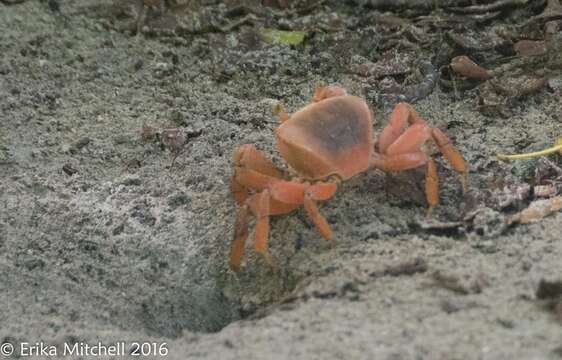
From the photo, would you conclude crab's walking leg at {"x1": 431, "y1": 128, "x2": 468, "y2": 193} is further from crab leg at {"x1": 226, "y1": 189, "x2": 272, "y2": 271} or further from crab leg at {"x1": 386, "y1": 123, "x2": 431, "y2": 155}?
crab leg at {"x1": 226, "y1": 189, "x2": 272, "y2": 271}

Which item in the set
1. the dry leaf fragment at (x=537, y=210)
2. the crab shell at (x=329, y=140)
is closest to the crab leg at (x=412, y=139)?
the crab shell at (x=329, y=140)

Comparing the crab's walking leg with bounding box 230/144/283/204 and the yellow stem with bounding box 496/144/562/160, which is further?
the yellow stem with bounding box 496/144/562/160

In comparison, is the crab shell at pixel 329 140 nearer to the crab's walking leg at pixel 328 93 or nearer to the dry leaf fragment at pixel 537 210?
the crab's walking leg at pixel 328 93

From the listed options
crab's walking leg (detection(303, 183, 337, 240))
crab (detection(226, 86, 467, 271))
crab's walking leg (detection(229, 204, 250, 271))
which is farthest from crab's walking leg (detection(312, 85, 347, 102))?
crab's walking leg (detection(229, 204, 250, 271))

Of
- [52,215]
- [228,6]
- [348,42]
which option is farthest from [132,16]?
[52,215]

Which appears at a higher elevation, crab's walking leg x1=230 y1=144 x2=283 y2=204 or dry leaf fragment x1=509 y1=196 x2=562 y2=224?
crab's walking leg x1=230 y1=144 x2=283 y2=204

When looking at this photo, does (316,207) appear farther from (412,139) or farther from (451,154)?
(451,154)

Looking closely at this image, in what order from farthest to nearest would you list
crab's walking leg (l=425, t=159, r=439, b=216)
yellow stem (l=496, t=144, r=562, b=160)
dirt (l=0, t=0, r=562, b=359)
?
1. yellow stem (l=496, t=144, r=562, b=160)
2. crab's walking leg (l=425, t=159, r=439, b=216)
3. dirt (l=0, t=0, r=562, b=359)

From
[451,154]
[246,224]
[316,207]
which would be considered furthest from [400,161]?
[246,224]
